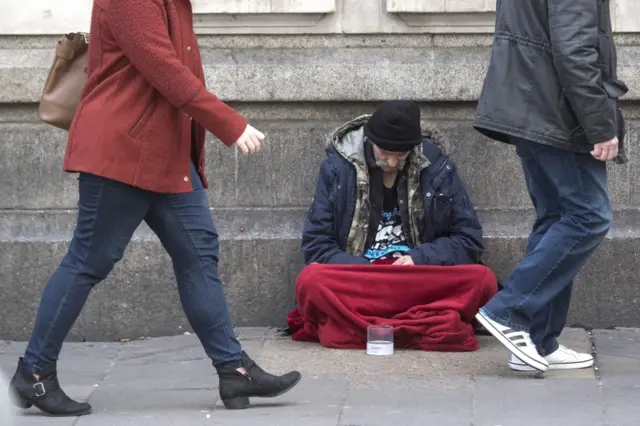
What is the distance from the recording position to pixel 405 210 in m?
5.83

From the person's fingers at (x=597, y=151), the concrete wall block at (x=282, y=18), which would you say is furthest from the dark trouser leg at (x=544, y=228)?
the concrete wall block at (x=282, y=18)

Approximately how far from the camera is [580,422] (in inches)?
171

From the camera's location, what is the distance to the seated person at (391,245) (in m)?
5.61

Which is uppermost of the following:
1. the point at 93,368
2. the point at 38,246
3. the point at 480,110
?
the point at 480,110

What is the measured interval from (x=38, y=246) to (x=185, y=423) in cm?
192

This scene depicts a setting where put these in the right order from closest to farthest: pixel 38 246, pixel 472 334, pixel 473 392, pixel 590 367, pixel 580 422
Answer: pixel 580 422 < pixel 473 392 < pixel 590 367 < pixel 472 334 < pixel 38 246

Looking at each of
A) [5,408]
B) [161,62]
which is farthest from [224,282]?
[5,408]

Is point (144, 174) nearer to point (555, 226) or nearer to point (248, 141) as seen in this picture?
point (248, 141)

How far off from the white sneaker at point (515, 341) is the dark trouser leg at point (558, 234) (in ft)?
0.08

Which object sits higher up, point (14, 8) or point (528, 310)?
point (14, 8)

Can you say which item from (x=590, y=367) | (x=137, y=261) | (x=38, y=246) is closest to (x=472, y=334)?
(x=590, y=367)

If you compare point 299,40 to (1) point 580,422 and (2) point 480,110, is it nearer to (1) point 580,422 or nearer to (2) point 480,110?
(2) point 480,110

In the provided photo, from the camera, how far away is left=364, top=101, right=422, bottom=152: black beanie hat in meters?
5.59

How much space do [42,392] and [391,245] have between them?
1.93 meters
